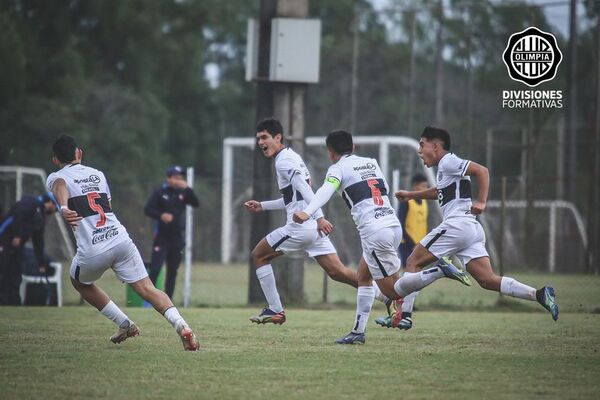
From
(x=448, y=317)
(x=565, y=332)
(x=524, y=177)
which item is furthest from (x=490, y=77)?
(x=565, y=332)

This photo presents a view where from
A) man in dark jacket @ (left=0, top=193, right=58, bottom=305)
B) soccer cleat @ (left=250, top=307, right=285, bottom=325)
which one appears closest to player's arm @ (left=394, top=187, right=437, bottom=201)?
soccer cleat @ (left=250, top=307, right=285, bottom=325)

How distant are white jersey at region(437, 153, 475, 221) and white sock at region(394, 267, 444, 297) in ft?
2.30

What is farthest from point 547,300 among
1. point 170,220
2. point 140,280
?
point 170,220

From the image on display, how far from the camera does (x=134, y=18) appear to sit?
47.2 m

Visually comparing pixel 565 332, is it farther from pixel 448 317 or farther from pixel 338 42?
pixel 338 42

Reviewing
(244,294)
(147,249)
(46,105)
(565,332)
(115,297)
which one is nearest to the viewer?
(565,332)

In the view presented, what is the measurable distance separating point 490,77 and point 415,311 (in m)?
17.9

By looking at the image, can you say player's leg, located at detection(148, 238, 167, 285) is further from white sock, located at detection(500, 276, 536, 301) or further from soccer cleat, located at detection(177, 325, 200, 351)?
white sock, located at detection(500, 276, 536, 301)

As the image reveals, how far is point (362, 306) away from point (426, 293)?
11162 mm

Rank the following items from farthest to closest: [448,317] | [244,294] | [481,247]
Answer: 1. [244,294]
2. [448,317]
3. [481,247]

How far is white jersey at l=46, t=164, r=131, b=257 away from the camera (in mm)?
10070

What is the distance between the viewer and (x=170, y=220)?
1748cm

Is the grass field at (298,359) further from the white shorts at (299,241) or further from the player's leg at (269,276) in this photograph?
the white shorts at (299,241)

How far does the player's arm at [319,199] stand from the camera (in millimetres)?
10352
